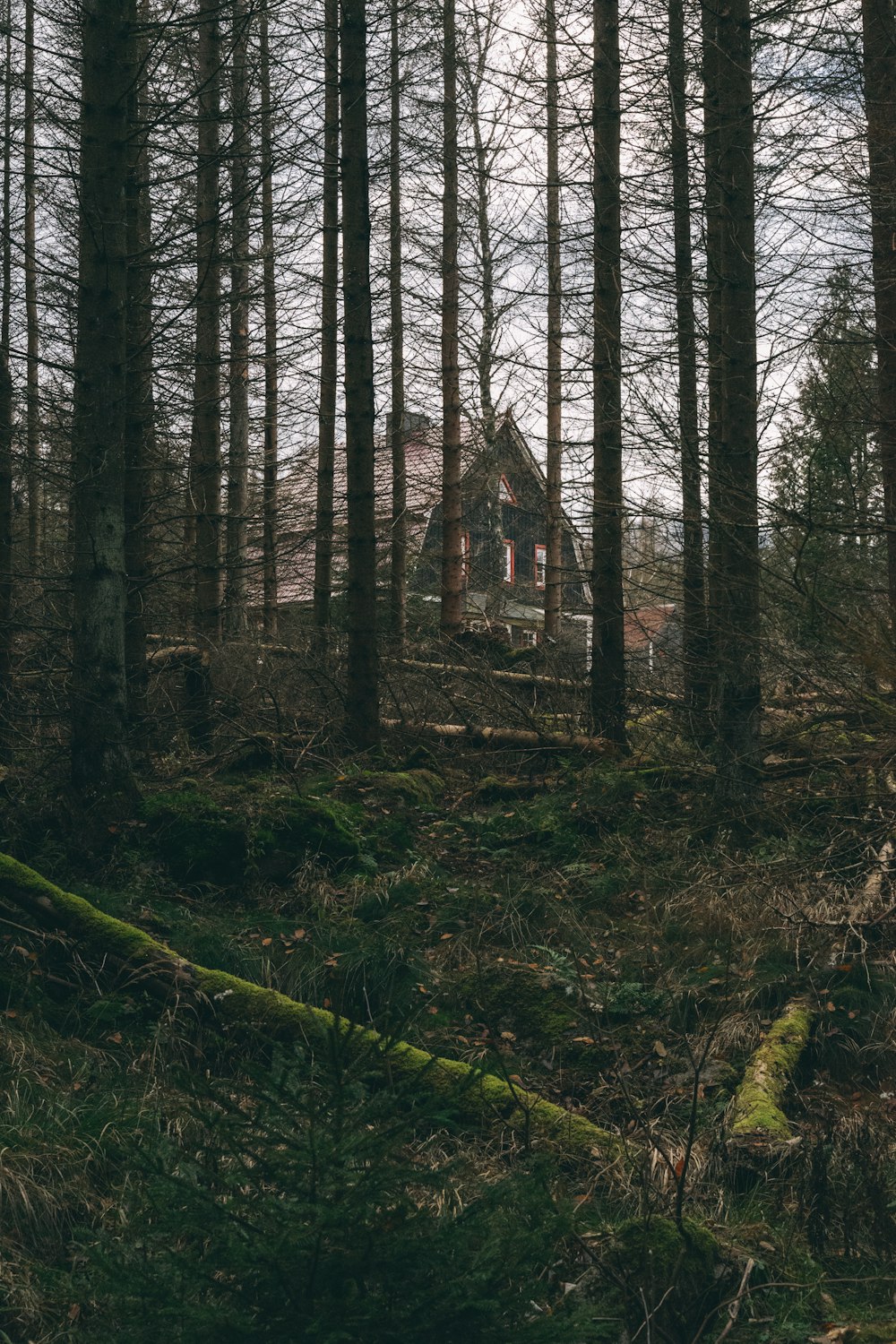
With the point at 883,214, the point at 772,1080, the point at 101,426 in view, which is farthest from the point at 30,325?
the point at 772,1080

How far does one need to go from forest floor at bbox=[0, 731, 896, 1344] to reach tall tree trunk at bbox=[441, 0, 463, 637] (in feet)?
25.5

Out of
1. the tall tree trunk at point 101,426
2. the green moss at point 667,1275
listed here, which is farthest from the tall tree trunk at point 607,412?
the green moss at point 667,1275

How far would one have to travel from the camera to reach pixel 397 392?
68.7 feet

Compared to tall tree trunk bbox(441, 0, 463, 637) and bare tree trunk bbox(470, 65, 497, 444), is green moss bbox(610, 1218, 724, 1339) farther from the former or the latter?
bare tree trunk bbox(470, 65, 497, 444)

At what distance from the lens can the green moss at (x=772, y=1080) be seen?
14.5ft

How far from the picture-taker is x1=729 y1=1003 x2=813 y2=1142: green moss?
441 centimetres

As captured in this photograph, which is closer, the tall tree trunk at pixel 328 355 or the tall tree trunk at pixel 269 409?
the tall tree trunk at pixel 328 355

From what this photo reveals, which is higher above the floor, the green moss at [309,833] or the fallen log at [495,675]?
the fallen log at [495,675]

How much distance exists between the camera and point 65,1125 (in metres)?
4.18

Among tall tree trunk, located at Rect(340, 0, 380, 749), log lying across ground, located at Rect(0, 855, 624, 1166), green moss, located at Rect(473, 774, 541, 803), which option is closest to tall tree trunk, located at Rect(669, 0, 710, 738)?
green moss, located at Rect(473, 774, 541, 803)

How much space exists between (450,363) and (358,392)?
7.82m

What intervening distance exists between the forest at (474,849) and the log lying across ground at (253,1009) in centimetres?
2

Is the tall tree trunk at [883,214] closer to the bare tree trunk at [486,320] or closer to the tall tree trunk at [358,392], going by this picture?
the tall tree trunk at [358,392]

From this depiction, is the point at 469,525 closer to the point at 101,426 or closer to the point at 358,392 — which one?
the point at 358,392
